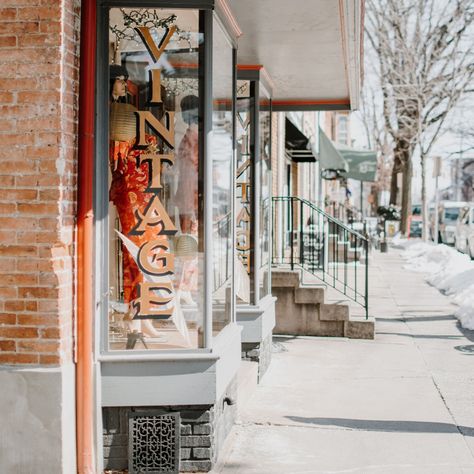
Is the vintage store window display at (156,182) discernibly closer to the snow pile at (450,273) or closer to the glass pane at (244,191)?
the glass pane at (244,191)

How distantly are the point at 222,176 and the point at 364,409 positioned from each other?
2562 millimetres

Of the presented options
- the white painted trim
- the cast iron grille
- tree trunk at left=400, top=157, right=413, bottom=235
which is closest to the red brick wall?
the cast iron grille

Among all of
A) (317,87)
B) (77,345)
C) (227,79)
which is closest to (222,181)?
(227,79)

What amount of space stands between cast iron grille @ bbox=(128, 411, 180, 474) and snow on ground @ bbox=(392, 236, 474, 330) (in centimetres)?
777

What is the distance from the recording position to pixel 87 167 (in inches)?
195

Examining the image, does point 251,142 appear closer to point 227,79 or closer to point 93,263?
point 227,79

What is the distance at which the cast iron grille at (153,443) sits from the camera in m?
5.15

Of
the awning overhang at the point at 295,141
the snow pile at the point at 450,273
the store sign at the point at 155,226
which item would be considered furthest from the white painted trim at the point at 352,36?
the awning overhang at the point at 295,141

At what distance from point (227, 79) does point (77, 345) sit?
240cm

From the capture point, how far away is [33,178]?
186 inches

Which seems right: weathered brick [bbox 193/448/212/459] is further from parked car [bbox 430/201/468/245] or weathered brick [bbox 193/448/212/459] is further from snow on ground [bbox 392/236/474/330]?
parked car [bbox 430/201/468/245]

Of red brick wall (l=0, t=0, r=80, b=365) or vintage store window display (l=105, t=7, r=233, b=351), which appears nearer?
red brick wall (l=0, t=0, r=80, b=365)

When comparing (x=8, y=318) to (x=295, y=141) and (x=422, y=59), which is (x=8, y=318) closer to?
(x=295, y=141)

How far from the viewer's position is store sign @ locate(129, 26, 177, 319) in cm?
525
